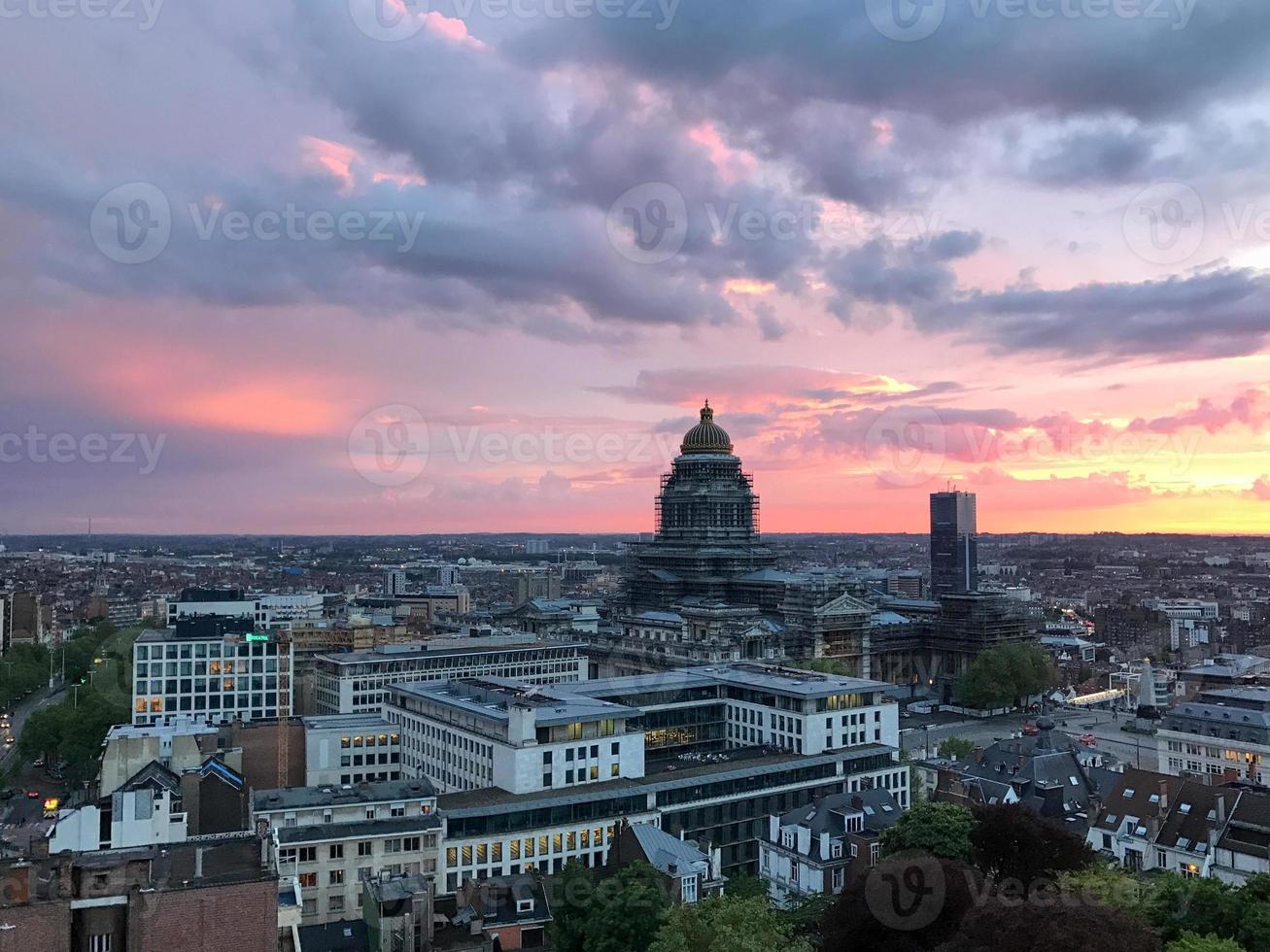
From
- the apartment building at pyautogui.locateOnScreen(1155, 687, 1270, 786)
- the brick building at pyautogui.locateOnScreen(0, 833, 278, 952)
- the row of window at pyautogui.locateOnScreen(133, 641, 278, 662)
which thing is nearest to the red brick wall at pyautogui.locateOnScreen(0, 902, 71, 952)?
the brick building at pyautogui.locateOnScreen(0, 833, 278, 952)

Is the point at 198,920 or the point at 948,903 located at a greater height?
the point at 198,920

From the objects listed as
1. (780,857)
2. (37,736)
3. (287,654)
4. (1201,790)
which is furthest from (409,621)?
(1201,790)

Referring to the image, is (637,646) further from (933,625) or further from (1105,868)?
(1105,868)

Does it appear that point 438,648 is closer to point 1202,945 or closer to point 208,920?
point 208,920

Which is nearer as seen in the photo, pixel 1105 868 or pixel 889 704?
pixel 1105 868

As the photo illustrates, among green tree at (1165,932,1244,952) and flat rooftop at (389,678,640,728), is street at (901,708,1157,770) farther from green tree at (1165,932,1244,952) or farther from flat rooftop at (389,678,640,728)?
green tree at (1165,932,1244,952)

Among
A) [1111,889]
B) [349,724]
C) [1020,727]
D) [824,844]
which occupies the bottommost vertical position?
[1020,727]

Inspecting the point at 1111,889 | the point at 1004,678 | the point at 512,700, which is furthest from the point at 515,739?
the point at 1004,678
